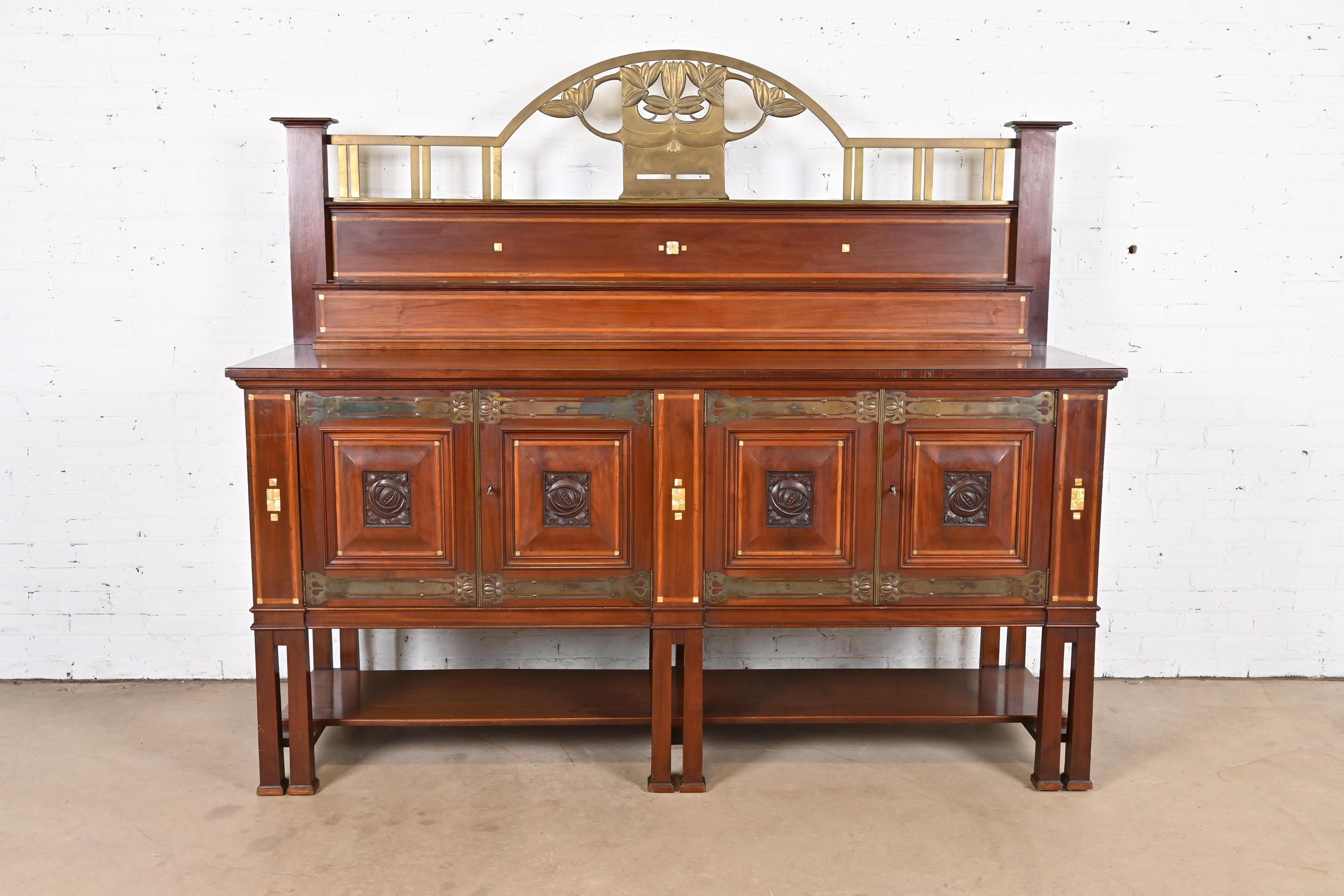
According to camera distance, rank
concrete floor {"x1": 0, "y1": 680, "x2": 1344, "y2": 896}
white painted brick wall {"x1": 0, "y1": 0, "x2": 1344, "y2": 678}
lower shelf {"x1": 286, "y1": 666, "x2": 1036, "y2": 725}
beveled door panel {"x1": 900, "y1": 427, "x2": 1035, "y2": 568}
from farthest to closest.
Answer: white painted brick wall {"x1": 0, "y1": 0, "x2": 1344, "y2": 678}
lower shelf {"x1": 286, "y1": 666, "x2": 1036, "y2": 725}
beveled door panel {"x1": 900, "y1": 427, "x2": 1035, "y2": 568}
concrete floor {"x1": 0, "y1": 680, "x2": 1344, "y2": 896}

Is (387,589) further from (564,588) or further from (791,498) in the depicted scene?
(791,498)

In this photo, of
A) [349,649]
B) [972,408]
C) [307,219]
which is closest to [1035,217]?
[972,408]

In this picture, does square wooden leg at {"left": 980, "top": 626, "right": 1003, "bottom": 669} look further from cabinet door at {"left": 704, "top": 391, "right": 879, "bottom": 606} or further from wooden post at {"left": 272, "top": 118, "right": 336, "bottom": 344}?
wooden post at {"left": 272, "top": 118, "right": 336, "bottom": 344}

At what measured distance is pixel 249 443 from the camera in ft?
10.8

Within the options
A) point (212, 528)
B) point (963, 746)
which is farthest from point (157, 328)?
point (963, 746)

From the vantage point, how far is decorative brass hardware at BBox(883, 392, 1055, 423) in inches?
132

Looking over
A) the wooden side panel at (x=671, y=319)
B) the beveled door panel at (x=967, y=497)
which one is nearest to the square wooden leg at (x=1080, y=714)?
the beveled door panel at (x=967, y=497)

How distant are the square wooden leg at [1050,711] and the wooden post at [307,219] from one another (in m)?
2.42

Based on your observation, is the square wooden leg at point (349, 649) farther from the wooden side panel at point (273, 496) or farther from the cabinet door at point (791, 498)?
the cabinet door at point (791, 498)

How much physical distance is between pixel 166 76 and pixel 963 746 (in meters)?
3.36

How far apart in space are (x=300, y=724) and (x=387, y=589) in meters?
0.46

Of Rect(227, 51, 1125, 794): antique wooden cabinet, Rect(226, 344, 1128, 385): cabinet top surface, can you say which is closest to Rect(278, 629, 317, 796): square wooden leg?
Rect(227, 51, 1125, 794): antique wooden cabinet

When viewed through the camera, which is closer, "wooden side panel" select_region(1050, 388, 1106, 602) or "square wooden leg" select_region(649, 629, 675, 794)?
"wooden side panel" select_region(1050, 388, 1106, 602)

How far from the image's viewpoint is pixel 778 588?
135 inches
